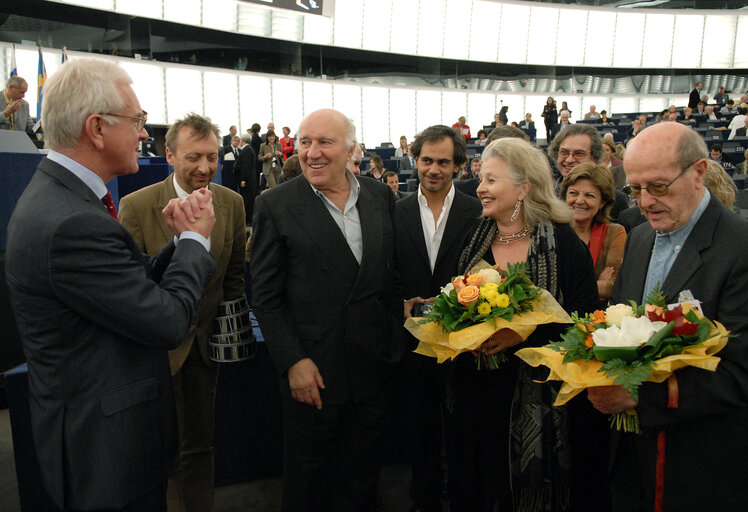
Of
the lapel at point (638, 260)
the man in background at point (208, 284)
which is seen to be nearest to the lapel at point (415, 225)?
the man in background at point (208, 284)

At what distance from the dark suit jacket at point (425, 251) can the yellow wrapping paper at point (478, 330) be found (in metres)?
0.52

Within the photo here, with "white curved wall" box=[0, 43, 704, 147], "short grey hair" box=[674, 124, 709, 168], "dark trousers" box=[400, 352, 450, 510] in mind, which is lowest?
"dark trousers" box=[400, 352, 450, 510]

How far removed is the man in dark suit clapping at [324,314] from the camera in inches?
90.7

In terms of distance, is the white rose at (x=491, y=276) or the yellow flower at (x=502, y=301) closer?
the yellow flower at (x=502, y=301)

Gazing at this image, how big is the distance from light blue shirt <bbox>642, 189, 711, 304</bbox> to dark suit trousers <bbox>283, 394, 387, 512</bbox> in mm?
1162

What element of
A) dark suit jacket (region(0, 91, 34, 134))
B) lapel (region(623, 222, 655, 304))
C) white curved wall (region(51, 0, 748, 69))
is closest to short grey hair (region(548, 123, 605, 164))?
lapel (region(623, 222, 655, 304))

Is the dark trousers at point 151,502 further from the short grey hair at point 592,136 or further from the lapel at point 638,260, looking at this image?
the short grey hair at point 592,136

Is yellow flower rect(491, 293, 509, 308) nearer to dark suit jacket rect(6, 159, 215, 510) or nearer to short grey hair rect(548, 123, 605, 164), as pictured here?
dark suit jacket rect(6, 159, 215, 510)

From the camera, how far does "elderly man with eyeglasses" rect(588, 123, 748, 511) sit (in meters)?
1.62

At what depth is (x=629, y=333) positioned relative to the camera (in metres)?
1.62

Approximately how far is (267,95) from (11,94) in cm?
1287

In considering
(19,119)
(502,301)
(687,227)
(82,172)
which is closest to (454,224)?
(502,301)

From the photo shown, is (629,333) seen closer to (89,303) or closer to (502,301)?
(502,301)

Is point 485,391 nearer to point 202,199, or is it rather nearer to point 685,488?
point 685,488
